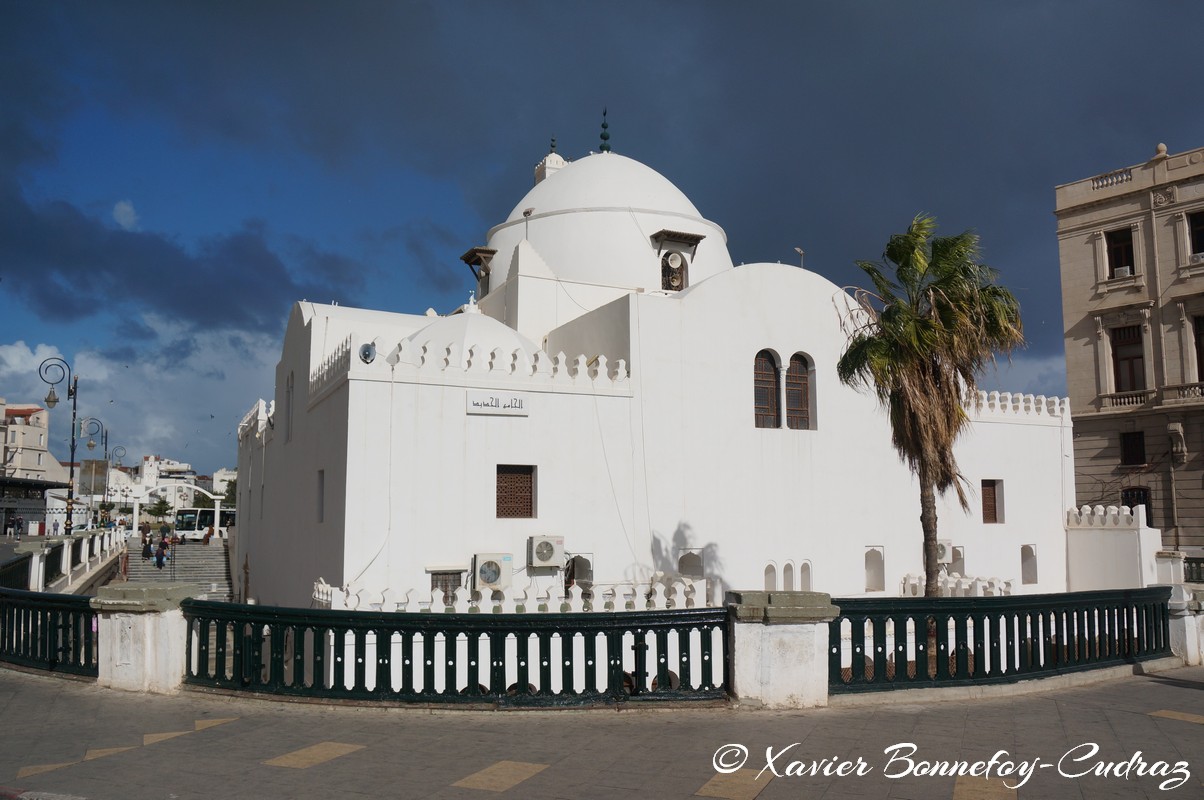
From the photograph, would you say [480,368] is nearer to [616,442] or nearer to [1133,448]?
[616,442]

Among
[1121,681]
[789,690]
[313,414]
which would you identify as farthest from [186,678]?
[313,414]

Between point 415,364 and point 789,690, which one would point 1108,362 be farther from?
point 789,690

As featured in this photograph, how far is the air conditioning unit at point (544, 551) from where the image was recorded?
55.9ft

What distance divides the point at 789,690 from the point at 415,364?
10589 millimetres

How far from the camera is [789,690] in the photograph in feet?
26.6

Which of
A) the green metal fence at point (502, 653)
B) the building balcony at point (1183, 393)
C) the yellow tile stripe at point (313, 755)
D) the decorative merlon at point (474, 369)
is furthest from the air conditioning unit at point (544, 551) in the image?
the building balcony at point (1183, 393)

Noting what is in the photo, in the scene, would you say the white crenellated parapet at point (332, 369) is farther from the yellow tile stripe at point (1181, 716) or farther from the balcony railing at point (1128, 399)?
the balcony railing at point (1128, 399)

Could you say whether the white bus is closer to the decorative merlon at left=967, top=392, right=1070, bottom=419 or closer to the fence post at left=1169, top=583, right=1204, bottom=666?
the decorative merlon at left=967, top=392, right=1070, bottom=419

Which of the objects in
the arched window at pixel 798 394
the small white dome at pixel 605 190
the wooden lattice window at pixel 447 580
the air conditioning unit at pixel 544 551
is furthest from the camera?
the small white dome at pixel 605 190

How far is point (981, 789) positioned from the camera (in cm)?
591

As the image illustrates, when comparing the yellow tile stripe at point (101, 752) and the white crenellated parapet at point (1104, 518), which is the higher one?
the white crenellated parapet at point (1104, 518)

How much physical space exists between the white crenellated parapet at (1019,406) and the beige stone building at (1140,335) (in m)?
4.65

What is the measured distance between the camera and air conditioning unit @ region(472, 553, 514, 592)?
16516mm

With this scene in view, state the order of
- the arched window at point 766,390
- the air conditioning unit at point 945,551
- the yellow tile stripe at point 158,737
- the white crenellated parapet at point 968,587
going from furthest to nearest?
the air conditioning unit at point 945,551 → the arched window at point 766,390 → the white crenellated parapet at point 968,587 → the yellow tile stripe at point 158,737
